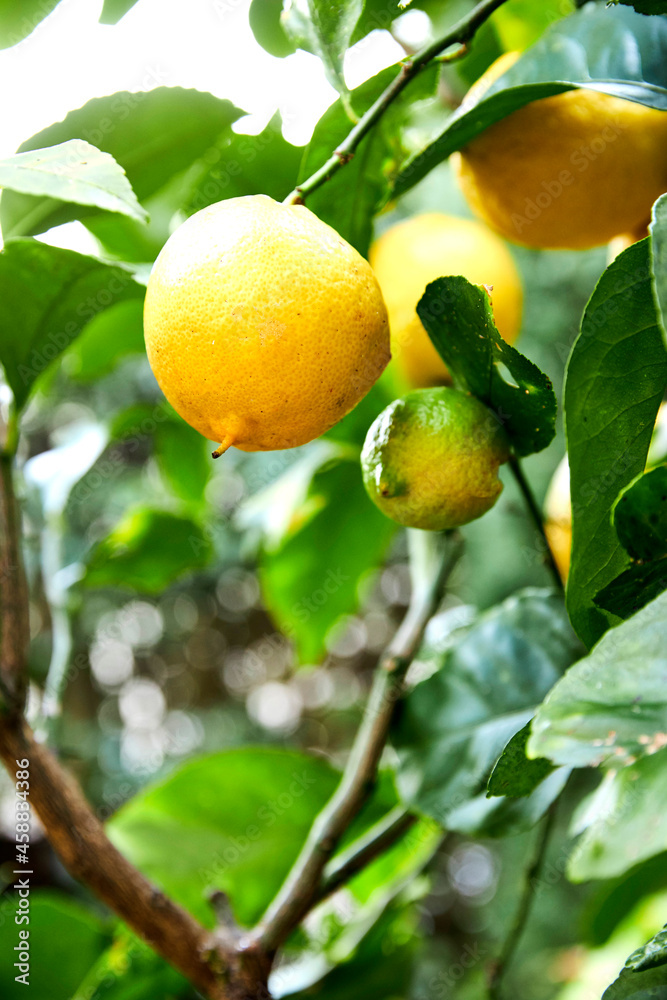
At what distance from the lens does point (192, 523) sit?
0.71m

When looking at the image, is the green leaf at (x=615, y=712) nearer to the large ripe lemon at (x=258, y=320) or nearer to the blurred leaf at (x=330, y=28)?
the large ripe lemon at (x=258, y=320)

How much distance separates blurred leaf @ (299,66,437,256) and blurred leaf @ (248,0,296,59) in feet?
0.25

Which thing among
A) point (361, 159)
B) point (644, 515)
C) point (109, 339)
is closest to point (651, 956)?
point (644, 515)

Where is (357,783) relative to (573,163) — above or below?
below

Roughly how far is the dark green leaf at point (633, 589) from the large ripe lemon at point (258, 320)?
4.8 inches

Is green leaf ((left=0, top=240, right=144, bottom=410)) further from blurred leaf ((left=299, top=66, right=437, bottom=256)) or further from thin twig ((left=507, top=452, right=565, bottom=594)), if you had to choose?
thin twig ((left=507, top=452, right=565, bottom=594))

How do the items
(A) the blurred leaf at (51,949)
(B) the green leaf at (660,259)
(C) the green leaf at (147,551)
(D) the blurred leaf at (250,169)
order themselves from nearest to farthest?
(B) the green leaf at (660,259)
(D) the blurred leaf at (250,169)
(A) the blurred leaf at (51,949)
(C) the green leaf at (147,551)

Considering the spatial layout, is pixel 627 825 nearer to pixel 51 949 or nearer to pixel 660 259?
pixel 660 259

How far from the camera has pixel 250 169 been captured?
1.43ft

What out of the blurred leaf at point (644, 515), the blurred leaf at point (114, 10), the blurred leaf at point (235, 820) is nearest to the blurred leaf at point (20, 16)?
the blurred leaf at point (114, 10)

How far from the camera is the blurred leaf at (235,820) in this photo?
0.62 metres

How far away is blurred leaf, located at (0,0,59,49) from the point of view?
0.44 meters

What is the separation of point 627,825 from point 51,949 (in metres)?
0.49

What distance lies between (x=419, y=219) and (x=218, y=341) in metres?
0.28
